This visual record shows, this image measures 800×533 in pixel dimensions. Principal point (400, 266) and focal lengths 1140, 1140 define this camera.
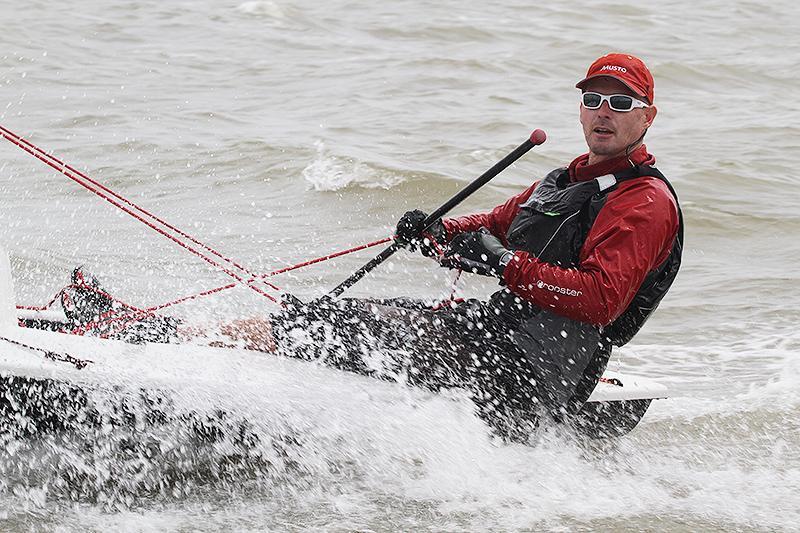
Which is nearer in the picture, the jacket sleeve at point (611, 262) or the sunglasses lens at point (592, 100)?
the jacket sleeve at point (611, 262)

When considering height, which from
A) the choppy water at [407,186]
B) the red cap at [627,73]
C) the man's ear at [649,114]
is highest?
the red cap at [627,73]

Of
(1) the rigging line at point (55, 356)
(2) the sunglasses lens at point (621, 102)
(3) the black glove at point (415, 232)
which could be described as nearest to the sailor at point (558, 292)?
(2) the sunglasses lens at point (621, 102)

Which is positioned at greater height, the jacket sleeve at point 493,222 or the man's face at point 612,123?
the man's face at point 612,123

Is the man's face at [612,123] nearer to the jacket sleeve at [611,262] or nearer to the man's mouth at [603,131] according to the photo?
the man's mouth at [603,131]

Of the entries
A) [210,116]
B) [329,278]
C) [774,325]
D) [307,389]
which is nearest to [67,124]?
[210,116]

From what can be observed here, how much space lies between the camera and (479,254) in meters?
3.75

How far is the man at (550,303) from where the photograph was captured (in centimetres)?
352

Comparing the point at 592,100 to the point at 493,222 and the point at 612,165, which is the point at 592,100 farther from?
the point at 493,222

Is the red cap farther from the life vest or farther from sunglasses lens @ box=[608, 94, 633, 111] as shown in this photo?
the life vest

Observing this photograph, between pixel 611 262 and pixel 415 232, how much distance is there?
0.85 m

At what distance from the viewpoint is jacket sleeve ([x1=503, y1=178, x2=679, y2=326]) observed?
11.4ft

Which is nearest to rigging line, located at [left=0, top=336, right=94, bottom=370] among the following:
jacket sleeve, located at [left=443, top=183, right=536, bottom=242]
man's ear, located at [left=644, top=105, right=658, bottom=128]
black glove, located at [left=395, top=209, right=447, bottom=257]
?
black glove, located at [left=395, top=209, right=447, bottom=257]

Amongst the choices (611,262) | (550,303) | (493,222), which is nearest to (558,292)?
(550,303)

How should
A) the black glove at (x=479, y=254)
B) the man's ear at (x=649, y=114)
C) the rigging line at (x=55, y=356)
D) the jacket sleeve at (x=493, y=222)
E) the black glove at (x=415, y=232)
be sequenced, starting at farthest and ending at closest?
1. the jacket sleeve at (x=493, y=222)
2. the black glove at (x=415, y=232)
3. the man's ear at (x=649, y=114)
4. the black glove at (x=479, y=254)
5. the rigging line at (x=55, y=356)
